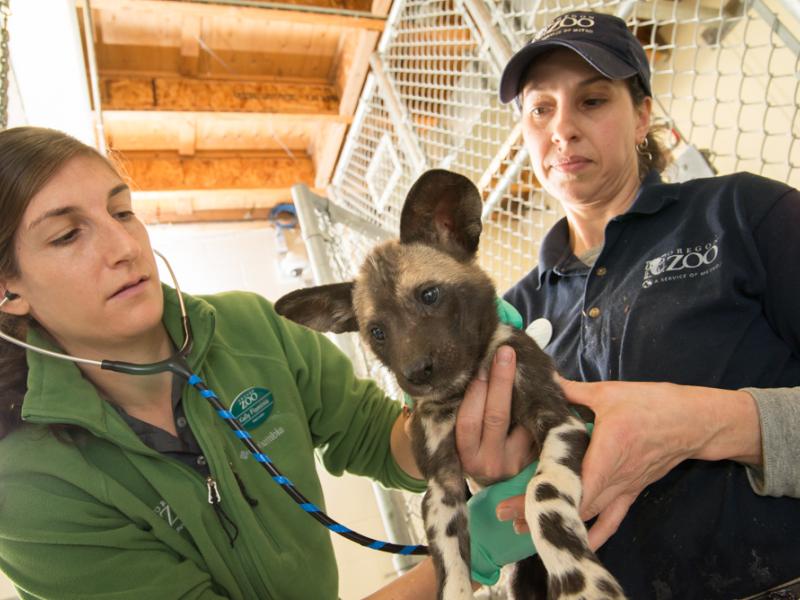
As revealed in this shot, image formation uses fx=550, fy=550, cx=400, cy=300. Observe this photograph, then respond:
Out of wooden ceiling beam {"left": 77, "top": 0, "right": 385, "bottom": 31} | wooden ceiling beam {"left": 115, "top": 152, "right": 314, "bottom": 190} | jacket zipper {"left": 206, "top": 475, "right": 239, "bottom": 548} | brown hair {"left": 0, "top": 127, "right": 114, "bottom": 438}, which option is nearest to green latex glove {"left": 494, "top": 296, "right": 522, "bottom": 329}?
jacket zipper {"left": 206, "top": 475, "right": 239, "bottom": 548}

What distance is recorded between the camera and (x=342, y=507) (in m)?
5.46

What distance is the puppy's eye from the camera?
181 cm

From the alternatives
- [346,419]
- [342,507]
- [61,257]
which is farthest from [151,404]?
[342,507]

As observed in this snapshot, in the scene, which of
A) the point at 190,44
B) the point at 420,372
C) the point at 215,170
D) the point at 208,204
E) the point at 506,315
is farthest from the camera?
the point at 208,204

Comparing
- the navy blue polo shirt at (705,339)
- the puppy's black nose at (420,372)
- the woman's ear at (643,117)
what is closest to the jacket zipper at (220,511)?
the puppy's black nose at (420,372)

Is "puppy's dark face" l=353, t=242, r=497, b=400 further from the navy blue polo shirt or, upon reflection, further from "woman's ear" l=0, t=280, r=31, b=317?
"woman's ear" l=0, t=280, r=31, b=317

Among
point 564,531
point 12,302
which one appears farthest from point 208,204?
point 564,531

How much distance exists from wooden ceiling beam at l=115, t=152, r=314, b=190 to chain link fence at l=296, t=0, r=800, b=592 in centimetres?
150

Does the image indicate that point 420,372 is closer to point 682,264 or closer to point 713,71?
point 682,264

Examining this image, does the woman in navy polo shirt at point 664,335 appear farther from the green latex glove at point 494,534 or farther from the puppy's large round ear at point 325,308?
the puppy's large round ear at point 325,308

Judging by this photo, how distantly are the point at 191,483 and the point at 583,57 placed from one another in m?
1.95

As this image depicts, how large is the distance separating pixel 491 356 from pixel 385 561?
412 centimetres

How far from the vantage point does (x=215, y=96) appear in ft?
16.6

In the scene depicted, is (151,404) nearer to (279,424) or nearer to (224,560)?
(279,424)
